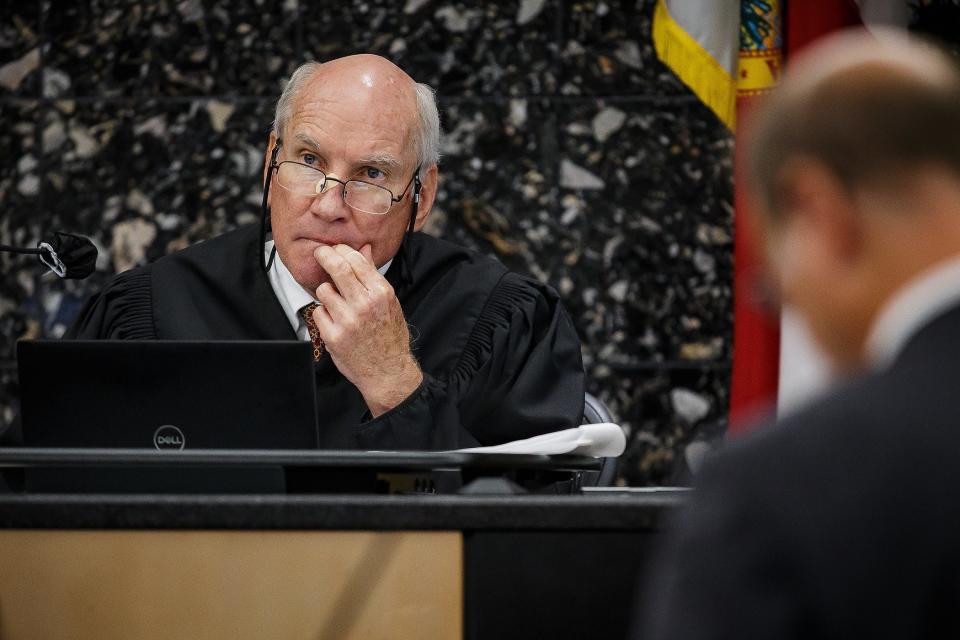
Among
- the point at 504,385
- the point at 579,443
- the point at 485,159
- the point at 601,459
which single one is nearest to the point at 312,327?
the point at 504,385

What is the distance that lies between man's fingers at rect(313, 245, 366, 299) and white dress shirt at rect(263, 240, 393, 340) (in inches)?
4.2

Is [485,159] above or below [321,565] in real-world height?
above

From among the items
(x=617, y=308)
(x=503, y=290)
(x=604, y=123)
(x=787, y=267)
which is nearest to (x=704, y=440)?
(x=617, y=308)

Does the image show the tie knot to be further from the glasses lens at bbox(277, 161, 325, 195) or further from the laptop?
the laptop

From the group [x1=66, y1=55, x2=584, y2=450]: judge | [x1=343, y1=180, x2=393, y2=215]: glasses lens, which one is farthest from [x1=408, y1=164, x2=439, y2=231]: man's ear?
[x1=343, y1=180, x2=393, y2=215]: glasses lens

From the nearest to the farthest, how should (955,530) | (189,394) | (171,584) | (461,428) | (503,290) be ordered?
(955,530), (171,584), (189,394), (461,428), (503,290)

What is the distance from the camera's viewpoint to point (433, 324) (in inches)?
95.4

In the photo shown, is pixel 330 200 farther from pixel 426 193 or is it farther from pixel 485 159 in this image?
pixel 485 159

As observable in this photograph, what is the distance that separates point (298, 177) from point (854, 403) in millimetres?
1816

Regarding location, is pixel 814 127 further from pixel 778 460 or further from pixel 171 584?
pixel 171 584

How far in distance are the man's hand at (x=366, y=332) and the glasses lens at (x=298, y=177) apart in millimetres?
150

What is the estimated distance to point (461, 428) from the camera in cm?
229

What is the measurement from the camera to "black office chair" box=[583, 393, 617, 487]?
237cm

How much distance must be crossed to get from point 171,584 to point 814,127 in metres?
0.89
